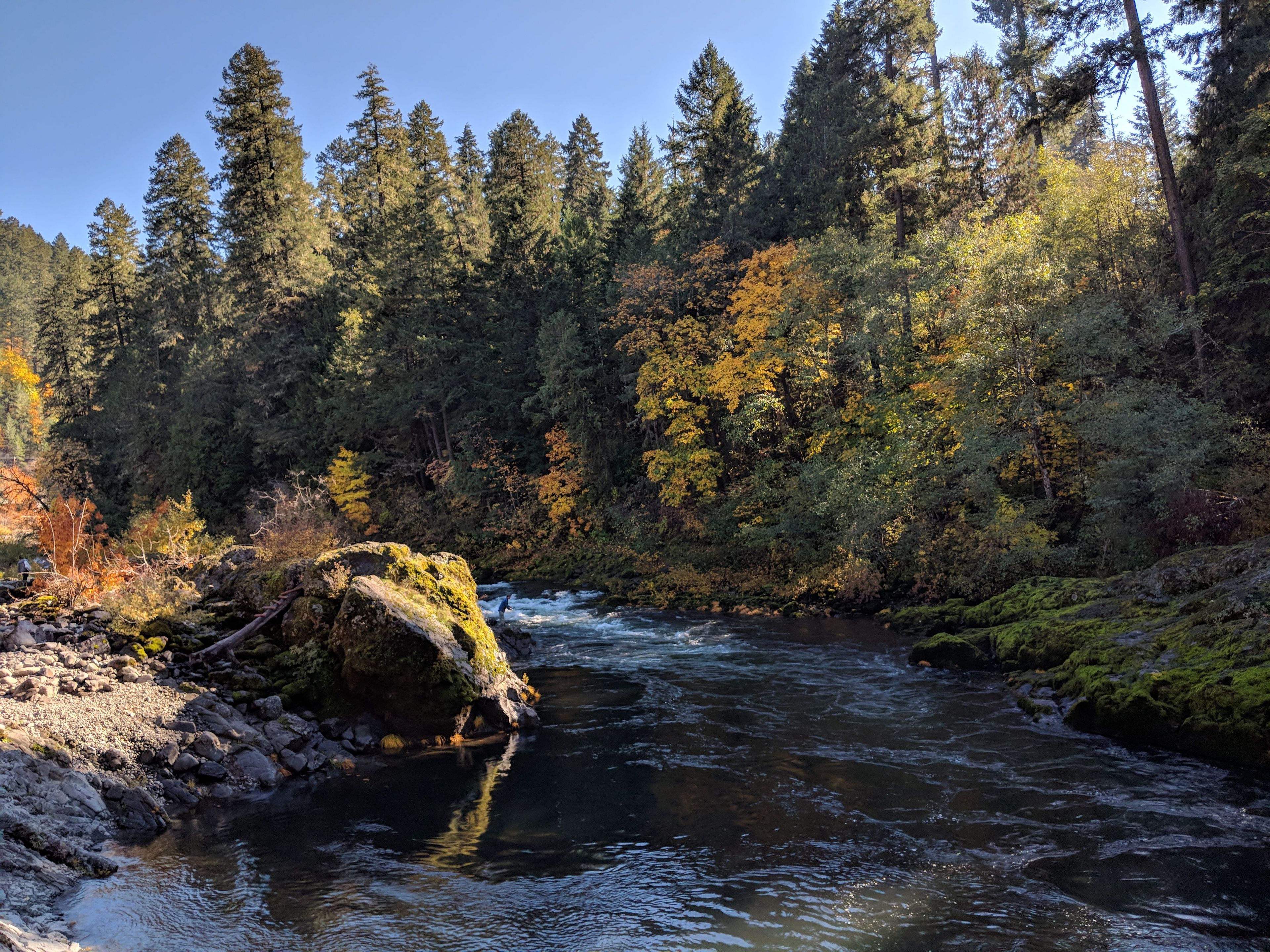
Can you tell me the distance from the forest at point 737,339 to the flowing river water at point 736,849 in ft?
23.6

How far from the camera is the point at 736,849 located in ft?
22.9

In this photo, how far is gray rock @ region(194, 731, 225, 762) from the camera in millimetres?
8445

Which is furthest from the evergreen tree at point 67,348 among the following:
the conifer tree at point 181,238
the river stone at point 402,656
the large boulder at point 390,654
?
the river stone at point 402,656

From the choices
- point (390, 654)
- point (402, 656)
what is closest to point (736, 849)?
point (402, 656)

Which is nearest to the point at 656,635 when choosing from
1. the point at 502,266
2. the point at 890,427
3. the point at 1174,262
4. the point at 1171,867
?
the point at 890,427

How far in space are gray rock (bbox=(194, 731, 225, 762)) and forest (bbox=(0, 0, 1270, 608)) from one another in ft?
17.0

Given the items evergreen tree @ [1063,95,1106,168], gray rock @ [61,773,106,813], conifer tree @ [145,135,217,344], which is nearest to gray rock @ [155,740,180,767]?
gray rock @ [61,773,106,813]

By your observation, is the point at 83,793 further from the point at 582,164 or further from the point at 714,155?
the point at 582,164

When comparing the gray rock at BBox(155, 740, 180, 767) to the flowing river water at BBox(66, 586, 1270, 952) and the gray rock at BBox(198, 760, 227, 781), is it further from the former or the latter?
the flowing river water at BBox(66, 586, 1270, 952)

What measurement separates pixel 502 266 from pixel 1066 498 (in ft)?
92.1

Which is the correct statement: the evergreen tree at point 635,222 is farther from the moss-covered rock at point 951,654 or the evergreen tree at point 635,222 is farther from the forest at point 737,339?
the moss-covered rock at point 951,654

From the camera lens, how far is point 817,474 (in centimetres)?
2188

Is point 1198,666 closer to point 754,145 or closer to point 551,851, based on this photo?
point 551,851

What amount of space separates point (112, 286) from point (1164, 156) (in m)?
63.6
